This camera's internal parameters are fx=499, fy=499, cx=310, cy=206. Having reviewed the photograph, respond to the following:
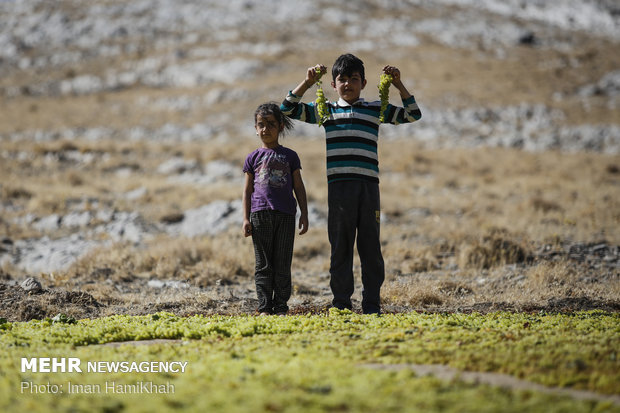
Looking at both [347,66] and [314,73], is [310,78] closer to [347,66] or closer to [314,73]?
[314,73]

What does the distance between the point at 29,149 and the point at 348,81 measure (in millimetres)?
19244

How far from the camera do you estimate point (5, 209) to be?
13672mm

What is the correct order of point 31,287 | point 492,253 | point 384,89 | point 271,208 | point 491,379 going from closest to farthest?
point 491,379, point 384,89, point 271,208, point 31,287, point 492,253

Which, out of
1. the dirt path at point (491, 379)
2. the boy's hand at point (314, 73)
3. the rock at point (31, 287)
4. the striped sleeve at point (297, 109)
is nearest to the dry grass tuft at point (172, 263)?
the rock at point (31, 287)

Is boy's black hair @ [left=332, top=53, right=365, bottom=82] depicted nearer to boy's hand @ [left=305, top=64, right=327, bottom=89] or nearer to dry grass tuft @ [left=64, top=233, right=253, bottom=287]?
boy's hand @ [left=305, top=64, right=327, bottom=89]

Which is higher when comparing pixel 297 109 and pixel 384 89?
pixel 384 89

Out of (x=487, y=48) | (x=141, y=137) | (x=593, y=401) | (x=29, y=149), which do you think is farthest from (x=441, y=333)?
(x=487, y=48)

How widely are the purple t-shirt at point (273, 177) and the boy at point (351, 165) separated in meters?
0.46

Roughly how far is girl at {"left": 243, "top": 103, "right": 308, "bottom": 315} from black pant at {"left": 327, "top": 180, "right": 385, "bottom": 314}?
417mm

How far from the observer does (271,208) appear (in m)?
5.26

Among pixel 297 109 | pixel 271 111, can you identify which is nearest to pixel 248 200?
pixel 271 111

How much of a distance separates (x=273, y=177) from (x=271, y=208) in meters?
0.33

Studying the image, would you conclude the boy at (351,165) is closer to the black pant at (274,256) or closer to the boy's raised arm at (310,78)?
the boy's raised arm at (310,78)

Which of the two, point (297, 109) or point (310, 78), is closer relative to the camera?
point (310, 78)
